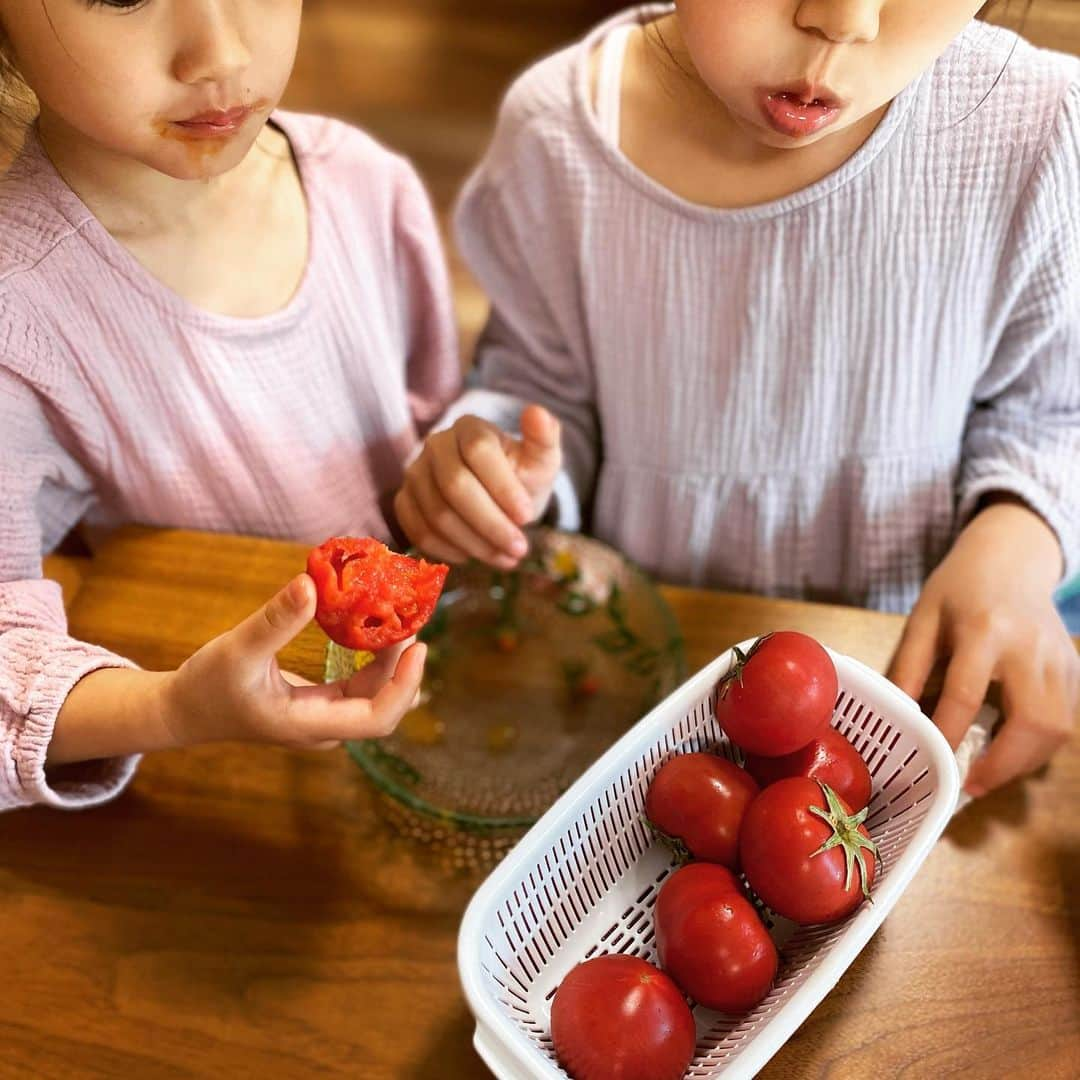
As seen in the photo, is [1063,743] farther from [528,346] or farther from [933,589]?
[528,346]

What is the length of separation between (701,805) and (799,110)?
1.40ft

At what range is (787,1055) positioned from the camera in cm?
63

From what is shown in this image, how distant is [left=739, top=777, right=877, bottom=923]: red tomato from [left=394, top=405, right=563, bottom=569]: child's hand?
0.29 m

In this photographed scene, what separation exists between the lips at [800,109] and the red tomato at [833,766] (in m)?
0.37

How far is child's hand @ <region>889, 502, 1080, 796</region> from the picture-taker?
0.73m

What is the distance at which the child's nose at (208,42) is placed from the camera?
539 mm

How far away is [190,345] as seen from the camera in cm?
77

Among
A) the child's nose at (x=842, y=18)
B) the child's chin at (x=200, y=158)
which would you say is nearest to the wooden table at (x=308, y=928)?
the child's chin at (x=200, y=158)

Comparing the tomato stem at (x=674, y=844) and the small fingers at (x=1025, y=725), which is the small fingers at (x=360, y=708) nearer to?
the tomato stem at (x=674, y=844)

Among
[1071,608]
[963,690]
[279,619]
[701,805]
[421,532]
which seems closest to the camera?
[279,619]

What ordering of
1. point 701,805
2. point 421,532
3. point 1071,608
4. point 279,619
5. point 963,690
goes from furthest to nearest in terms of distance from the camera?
point 1071,608, point 421,532, point 963,690, point 701,805, point 279,619

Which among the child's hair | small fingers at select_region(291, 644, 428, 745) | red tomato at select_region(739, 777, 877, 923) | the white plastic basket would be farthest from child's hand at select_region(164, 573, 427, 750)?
the child's hair

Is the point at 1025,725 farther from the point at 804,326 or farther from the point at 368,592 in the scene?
the point at 368,592

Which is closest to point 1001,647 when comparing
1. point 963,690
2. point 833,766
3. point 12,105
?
point 963,690
